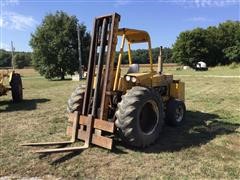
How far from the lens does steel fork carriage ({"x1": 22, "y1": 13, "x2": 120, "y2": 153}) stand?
5.87 m

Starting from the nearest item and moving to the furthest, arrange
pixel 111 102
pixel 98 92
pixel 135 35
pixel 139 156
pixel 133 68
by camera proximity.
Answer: pixel 139 156 → pixel 98 92 → pixel 111 102 → pixel 133 68 → pixel 135 35

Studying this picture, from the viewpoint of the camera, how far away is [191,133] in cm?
711

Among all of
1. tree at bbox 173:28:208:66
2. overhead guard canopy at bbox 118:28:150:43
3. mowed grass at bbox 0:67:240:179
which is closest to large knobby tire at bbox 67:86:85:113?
mowed grass at bbox 0:67:240:179

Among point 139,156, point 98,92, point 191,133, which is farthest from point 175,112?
point 139,156

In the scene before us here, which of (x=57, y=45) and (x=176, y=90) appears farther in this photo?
(x=57, y=45)

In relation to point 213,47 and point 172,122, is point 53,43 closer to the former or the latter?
point 172,122

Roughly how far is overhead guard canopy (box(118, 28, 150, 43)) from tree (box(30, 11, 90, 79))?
2449 cm

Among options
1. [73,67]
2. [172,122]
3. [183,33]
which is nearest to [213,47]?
[183,33]

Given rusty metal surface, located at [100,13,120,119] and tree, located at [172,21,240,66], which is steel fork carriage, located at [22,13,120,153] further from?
tree, located at [172,21,240,66]

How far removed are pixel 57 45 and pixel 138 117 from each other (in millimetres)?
26806

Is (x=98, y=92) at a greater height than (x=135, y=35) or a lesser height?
lesser

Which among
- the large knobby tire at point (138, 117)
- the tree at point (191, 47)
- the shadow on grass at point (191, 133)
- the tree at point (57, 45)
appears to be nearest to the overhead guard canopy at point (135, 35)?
the large knobby tire at point (138, 117)

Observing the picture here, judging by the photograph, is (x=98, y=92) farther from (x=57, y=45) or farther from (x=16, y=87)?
(x=57, y=45)

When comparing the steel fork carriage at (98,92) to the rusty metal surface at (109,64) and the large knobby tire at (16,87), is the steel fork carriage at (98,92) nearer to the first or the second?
the rusty metal surface at (109,64)
